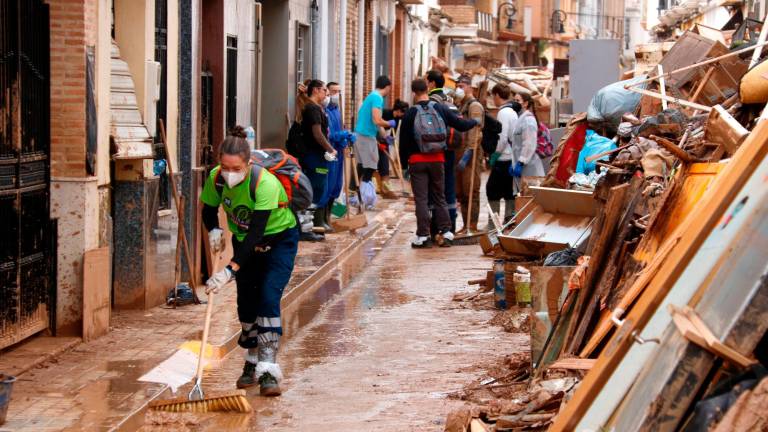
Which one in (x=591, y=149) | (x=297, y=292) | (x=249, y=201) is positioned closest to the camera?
(x=249, y=201)

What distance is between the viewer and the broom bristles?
7355mm

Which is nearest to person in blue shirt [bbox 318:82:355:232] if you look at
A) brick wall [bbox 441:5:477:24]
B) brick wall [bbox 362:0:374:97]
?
brick wall [bbox 362:0:374:97]

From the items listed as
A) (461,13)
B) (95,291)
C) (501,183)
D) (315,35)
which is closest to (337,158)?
(501,183)

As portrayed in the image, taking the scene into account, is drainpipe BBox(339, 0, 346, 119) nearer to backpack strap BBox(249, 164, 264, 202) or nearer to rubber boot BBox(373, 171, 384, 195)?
rubber boot BBox(373, 171, 384, 195)

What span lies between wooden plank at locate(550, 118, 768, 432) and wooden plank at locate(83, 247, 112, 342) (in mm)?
4784

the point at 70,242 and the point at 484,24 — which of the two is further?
the point at 484,24

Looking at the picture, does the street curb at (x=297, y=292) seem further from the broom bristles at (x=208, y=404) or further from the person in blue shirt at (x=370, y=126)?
the person in blue shirt at (x=370, y=126)

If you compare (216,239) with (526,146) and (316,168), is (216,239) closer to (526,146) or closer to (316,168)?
(316,168)

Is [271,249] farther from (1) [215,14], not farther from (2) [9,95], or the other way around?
(1) [215,14]

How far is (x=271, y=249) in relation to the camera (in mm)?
8297

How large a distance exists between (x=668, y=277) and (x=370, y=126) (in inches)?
567

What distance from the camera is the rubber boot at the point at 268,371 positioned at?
26.8ft

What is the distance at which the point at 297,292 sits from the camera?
12.1m

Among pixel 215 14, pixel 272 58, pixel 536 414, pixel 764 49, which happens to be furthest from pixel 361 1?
pixel 536 414
